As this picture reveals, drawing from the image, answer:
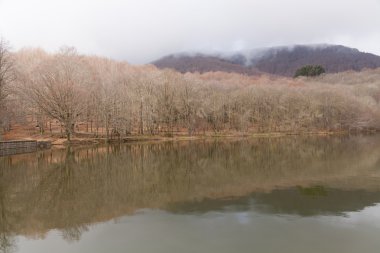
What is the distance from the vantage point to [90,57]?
15100 centimetres

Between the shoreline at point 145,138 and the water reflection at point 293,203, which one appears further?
the shoreline at point 145,138

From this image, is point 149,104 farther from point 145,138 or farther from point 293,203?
point 293,203

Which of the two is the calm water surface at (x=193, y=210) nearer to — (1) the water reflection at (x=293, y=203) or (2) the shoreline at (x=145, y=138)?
(1) the water reflection at (x=293, y=203)

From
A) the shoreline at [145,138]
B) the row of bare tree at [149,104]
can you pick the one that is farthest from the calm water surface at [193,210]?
the row of bare tree at [149,104]

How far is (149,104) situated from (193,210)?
2539 inches

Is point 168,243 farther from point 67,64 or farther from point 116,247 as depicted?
point 67,64

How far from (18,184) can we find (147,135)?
180ft

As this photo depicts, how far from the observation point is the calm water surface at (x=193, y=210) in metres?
14.5

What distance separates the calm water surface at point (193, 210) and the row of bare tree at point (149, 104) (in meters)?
36.0

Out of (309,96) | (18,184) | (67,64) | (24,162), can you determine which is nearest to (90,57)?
(67,64)

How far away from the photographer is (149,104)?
3250 inches

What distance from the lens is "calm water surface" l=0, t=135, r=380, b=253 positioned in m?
14.5

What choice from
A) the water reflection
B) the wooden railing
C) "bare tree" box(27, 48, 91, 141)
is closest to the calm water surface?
the water reflection

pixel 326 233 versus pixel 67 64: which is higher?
pixel 67 64
